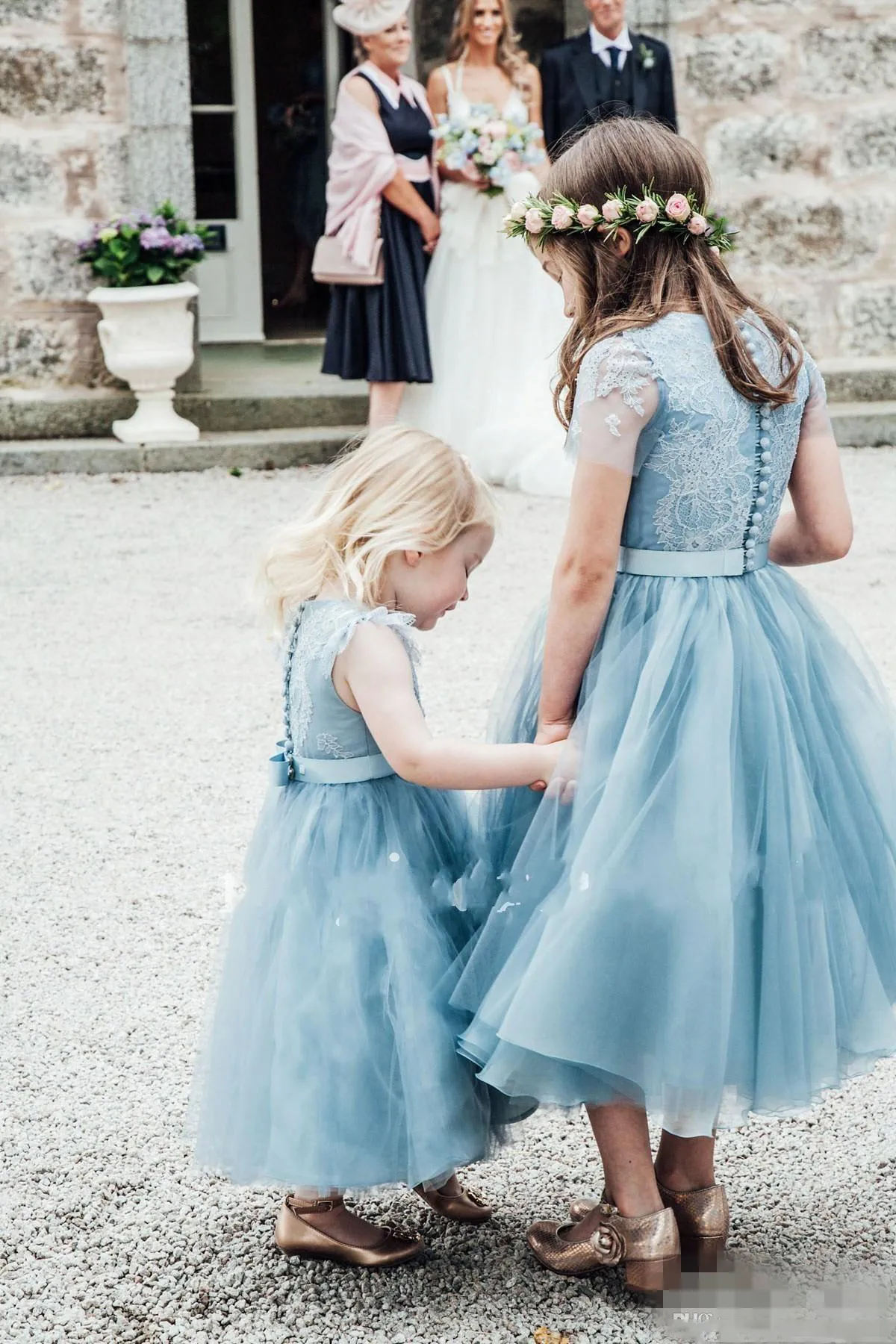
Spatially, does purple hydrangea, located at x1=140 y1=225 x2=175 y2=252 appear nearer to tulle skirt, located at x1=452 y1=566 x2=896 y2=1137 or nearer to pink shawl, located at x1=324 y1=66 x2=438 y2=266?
pink shawl, located at x1=324 y1=66 x2=438 y2=266

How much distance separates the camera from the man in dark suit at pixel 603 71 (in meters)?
6.97

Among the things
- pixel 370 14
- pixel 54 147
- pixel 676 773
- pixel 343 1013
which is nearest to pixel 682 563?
pixel 676 773

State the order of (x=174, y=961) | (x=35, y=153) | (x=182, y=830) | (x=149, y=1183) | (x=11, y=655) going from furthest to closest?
(x=35, y=153) < (x=11, y=655) < (x=182, y=830) < (x=174, y=961) < (x=149, y=1183)

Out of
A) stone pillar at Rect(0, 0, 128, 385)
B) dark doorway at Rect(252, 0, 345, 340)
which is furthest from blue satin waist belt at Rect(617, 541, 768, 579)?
dark doorway at Rect(252, 0, 345, 340)

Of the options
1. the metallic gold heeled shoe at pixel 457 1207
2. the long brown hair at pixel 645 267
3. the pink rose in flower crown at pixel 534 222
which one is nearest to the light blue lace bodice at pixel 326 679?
the long brown hair at pixel 645 267

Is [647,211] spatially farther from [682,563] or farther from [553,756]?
[553,756]

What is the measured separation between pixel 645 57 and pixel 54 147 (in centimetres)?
257

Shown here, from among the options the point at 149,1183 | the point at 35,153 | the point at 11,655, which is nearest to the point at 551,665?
the point at 149,1183

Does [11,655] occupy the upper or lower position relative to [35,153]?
lower

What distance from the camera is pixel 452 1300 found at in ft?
6.25

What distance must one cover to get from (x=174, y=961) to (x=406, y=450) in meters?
1.21

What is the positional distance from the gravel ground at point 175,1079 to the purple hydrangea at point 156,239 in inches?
88.5

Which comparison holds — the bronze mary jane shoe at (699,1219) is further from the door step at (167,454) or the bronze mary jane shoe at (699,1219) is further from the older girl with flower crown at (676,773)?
the door step at (167,454)

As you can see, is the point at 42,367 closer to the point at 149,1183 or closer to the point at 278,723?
the point at 278,723
